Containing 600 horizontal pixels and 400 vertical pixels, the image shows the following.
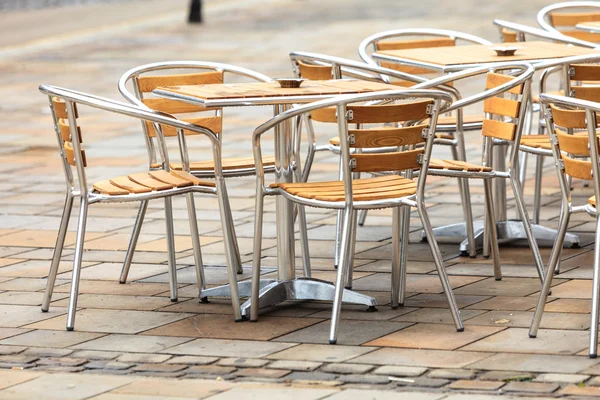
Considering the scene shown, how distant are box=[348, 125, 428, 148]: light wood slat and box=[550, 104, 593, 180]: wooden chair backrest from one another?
505 millimetres

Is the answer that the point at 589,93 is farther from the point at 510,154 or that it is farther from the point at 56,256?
the point at 56,256

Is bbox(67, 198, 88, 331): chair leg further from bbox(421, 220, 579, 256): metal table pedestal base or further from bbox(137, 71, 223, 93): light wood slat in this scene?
bbox(421, 220, 579, 256): metal table pedestal base

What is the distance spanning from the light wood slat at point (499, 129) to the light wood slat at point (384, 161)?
0.85 metres

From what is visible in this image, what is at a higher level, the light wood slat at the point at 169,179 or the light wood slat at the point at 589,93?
the light wood slat at the point at 589,93

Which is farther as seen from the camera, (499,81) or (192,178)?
(499,81)

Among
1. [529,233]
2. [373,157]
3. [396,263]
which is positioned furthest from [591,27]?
[373,157]

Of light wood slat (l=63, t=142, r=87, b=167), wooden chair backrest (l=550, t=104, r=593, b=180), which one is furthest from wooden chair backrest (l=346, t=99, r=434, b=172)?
light wood slat (l=63, t=142, r=87, b=167)

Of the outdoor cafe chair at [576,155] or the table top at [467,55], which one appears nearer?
the outdoor cafe chair at [576,155]

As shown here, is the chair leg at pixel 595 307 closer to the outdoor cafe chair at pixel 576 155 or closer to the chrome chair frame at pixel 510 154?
the outdoor cafe chair at pixel 576 155

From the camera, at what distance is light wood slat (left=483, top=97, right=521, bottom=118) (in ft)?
18.1

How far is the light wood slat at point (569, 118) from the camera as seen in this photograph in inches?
179

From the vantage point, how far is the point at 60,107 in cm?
514

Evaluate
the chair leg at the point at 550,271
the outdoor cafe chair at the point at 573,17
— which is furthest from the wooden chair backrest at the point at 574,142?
the outdoor cafe chair at the point at 573,17

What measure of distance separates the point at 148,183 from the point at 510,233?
2053mm
